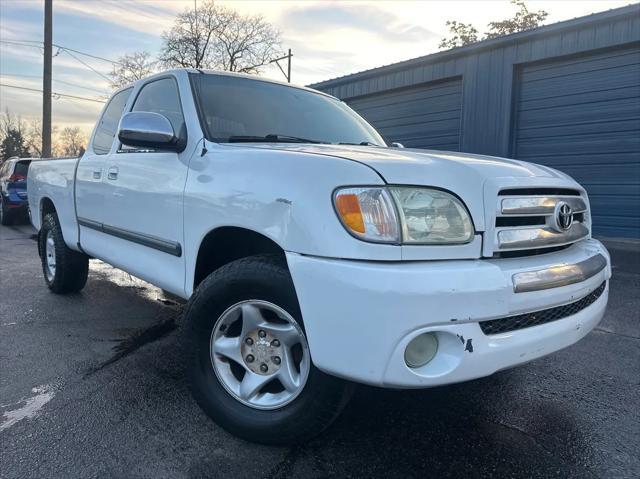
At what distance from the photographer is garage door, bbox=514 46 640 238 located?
9.40 meters

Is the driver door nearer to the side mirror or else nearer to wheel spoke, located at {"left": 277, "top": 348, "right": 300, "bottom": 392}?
the side mirror

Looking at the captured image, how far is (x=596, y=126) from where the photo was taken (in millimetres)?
9789

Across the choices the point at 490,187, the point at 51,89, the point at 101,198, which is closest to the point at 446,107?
the point at 101,198

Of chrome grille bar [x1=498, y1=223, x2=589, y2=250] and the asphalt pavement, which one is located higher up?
chrome grille bar [x1=498, y1=223, x2=589, y2=250]

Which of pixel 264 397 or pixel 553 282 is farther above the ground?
pixel 553 282

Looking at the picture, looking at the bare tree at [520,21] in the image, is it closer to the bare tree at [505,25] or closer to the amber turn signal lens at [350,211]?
the bare tree at [505,25]

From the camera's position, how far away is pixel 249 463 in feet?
7.23

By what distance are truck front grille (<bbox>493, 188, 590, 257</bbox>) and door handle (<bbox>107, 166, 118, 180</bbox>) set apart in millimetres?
2691

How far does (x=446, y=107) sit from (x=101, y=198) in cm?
1018

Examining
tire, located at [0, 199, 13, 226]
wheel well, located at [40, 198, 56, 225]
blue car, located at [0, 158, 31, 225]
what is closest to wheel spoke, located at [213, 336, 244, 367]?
wheel well, located at [40, 198, 56, 225]

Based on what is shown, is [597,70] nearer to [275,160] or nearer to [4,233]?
[275,160]

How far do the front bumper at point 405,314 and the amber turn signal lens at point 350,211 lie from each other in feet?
0.47

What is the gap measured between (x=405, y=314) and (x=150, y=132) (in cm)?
185

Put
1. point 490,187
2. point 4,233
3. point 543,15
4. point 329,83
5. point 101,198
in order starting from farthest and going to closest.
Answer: point 543,15, point 329,83, point 4,233, point 101,198, point 490,187
